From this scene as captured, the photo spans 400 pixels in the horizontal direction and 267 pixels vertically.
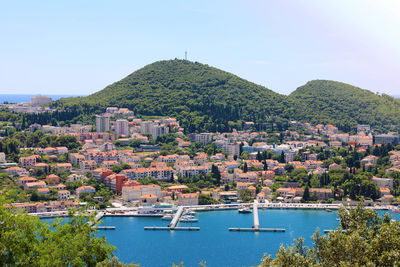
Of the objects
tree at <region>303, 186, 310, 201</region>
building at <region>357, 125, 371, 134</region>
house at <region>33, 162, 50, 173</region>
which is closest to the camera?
tree at <region>303, 186, 310, 201</region>

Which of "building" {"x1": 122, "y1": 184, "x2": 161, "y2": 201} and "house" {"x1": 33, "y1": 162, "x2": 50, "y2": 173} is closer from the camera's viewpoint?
"building" {"x1": 122, "y1": 184, "x2": 161, "y2": 201}

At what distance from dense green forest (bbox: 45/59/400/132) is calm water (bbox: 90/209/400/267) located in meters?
22.3

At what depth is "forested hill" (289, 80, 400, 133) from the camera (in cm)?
5950

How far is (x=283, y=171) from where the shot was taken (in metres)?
36.5

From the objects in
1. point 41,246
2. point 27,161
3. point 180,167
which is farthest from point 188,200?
point 41,246

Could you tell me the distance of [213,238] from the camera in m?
23.3

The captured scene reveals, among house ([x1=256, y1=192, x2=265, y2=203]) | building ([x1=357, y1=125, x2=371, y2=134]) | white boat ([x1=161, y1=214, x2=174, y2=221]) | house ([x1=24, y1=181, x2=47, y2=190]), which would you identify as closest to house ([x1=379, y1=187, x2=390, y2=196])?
house ([x1=256, y1=192, x2=265, y2=203])

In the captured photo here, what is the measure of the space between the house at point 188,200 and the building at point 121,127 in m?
18.8

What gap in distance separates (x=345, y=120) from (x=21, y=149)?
3709cm

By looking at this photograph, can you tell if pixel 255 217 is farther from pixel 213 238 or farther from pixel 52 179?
pixel 52 179

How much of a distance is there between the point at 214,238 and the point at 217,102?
34127 millimetres

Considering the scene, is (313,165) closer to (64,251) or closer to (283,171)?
(283,171)

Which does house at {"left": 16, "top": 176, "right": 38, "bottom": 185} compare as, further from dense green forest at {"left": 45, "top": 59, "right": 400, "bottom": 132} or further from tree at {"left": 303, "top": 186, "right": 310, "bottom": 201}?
dense green forest at {"left": 45, "top": 59, "right": 400, "bottom": 132}

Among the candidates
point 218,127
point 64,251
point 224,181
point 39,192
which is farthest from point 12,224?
point 218,127
